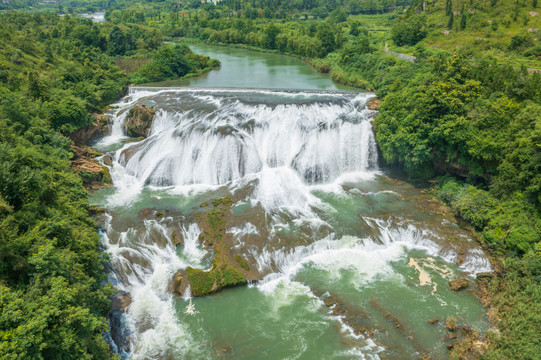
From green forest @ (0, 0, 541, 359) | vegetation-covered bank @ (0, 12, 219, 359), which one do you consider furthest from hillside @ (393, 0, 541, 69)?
vegetation-covered bank @ (0, 12, 219, 359)

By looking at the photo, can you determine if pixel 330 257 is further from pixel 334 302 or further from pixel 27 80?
pixel 27 80

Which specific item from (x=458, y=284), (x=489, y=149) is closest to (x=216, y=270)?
(x=458, y=284)

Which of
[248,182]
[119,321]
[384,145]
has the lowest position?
[119,321]

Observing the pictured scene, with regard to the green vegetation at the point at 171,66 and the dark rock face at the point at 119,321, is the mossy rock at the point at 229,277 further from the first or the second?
the green vegetation at the point at 171,66

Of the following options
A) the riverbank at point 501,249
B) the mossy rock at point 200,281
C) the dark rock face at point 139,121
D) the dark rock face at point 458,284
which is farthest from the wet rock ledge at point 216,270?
the dark rock face at point 139,121

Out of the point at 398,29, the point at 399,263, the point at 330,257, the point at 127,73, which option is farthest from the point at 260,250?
the point at 398,29

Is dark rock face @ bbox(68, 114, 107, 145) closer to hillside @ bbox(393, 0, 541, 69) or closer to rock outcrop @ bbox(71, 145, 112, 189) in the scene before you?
rock outcrop @ bbox(71, 145, 112, 189)

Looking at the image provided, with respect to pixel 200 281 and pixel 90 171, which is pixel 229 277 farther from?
pixel 90 171
